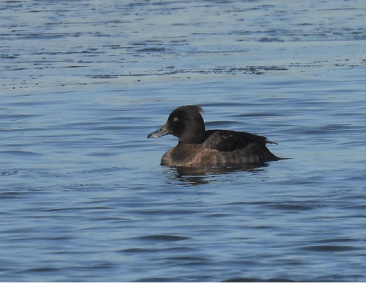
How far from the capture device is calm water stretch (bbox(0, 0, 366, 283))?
300 inches

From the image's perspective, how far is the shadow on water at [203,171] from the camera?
10992 millimetres

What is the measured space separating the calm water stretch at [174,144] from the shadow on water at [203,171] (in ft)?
0.16

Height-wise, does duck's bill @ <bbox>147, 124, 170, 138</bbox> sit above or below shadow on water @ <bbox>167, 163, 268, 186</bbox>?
above

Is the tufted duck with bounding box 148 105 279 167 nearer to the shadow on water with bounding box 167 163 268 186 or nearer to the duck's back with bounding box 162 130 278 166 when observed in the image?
the duck's back with bounding box 162 130 278 166

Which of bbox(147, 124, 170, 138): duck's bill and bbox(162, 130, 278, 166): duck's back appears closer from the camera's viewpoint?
bbox(162, 130, 278, 166): duck's back

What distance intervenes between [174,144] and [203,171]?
2309 millimetres

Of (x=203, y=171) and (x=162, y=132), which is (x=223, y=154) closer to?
(x=203, y=171)

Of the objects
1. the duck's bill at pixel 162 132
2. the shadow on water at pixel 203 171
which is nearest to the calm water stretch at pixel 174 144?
the shadow on water at pixel 203 171

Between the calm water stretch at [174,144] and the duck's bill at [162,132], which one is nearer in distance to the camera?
the calm water stretch at [174,144]

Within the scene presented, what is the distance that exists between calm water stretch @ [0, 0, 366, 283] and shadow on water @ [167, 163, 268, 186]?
1.9 inches

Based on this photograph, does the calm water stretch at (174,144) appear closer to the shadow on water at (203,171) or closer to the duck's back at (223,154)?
the shadow on water at (203,171)

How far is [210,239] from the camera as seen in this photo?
8.10 m

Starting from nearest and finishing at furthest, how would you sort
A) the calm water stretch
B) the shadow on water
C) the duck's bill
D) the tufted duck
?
the calm water stretch
the shadow on water
the tufted duck
the duck's bill

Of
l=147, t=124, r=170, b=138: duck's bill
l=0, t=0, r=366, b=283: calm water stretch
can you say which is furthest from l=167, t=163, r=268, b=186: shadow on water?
l=147, t=124, r=170, b=138: duck's bill
